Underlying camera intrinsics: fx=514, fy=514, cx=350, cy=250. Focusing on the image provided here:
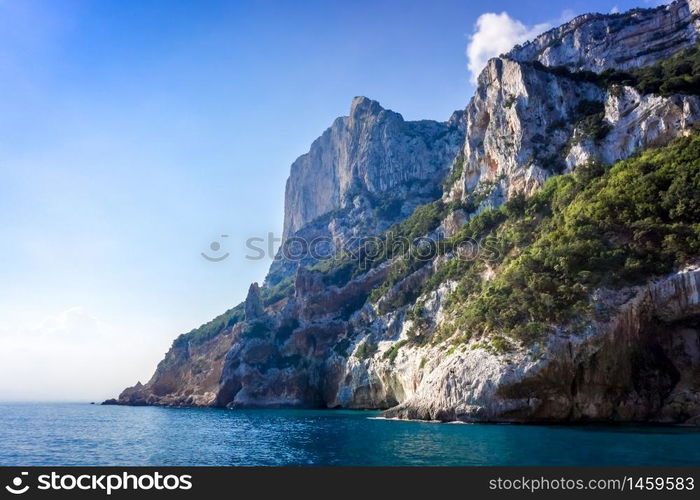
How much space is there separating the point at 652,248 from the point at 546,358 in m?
13.5

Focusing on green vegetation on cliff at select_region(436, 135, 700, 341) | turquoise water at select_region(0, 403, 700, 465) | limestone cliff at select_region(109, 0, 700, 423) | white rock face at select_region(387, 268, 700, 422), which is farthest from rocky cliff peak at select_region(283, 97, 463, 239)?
turquoise water at select_region(0, 403, 700, 465)

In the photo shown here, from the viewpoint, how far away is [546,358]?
41219 mm

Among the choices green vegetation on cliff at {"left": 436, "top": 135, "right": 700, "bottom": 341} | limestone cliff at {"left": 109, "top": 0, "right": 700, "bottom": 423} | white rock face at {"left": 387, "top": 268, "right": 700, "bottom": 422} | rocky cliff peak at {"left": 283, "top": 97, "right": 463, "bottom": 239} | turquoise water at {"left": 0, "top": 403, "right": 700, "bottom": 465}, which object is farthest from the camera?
rocky cliff peak at {"left": 283, "top": 97, "right": 463, "bottom": 239}

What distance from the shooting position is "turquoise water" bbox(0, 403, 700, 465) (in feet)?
83.4

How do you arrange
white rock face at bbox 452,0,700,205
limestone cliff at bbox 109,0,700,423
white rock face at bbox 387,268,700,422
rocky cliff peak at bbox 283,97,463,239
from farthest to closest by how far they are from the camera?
rocky cliff peak at bbox 283,97,463,239 → white rock face at bbox 452,0,700,205 → limestone cliff at bbox 109,0,700,423 → white rock face at bbox 387,268,700,422

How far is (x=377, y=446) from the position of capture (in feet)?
102

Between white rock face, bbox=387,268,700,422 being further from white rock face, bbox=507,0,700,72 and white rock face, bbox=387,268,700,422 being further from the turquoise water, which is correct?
white rock face, bbox=507,0,700,72

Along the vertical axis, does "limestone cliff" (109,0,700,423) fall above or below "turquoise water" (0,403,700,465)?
above

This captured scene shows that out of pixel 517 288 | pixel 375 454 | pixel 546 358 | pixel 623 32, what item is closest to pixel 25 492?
pixel 375 454

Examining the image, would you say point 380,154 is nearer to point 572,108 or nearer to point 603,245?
point 572,108

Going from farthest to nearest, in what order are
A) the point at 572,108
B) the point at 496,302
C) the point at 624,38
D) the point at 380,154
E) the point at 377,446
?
the point at 380,154, the point at 624,38, the point at 572,108, the point at 496,302, the point at 377,446

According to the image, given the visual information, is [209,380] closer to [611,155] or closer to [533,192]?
[533,192]

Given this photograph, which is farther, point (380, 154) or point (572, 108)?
point (380, 154)

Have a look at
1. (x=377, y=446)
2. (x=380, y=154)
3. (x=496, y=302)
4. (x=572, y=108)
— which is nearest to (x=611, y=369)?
(x=496, y=302)
